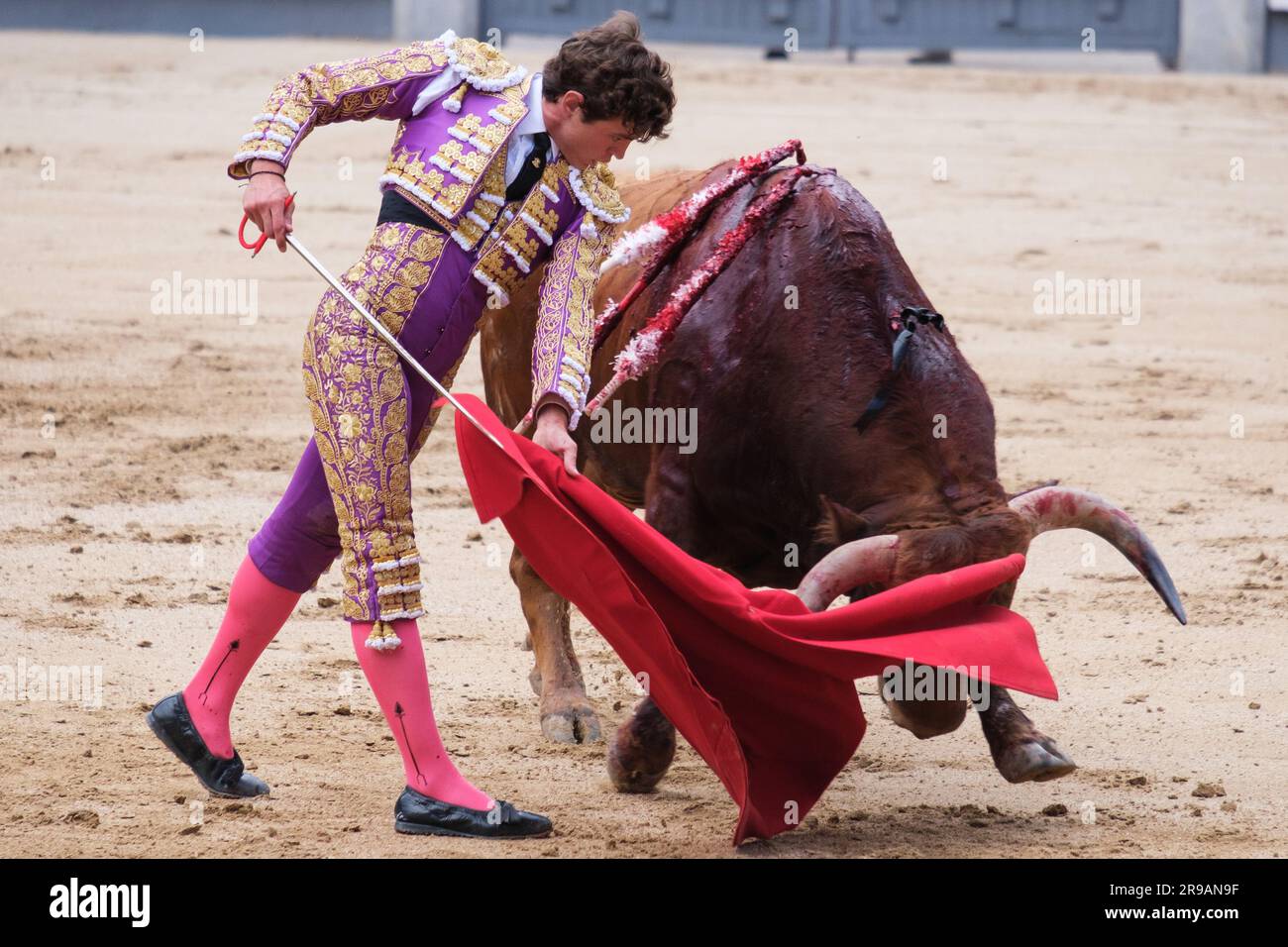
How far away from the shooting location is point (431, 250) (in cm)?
354

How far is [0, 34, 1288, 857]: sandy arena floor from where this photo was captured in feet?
13.4

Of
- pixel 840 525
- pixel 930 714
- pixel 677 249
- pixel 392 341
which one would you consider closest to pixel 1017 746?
pixel 930 714

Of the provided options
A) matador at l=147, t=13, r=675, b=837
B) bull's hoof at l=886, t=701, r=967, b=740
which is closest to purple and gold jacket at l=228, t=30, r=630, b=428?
matador at l=147, t=13, r=675, b=837

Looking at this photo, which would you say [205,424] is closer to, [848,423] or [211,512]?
[211,512]

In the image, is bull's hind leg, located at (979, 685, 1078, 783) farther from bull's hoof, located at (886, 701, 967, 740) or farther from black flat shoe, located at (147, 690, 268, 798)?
black flat shoe, located at (147, 690, 268, 798)

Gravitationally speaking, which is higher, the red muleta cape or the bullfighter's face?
the bullfighter's face

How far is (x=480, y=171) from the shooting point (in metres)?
3.50

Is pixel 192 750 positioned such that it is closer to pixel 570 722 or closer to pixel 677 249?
pixel 570 722

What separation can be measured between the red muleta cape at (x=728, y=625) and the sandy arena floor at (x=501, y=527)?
276 mm

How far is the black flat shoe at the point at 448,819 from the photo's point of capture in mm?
3713

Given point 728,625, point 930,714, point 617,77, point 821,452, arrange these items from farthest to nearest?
point 821,452 → point 930,714 → point 728,625 → point 617,77

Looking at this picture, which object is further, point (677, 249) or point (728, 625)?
point (677, 249)

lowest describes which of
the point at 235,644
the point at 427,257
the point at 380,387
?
the point at 235,644

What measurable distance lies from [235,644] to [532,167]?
1.16 meters
